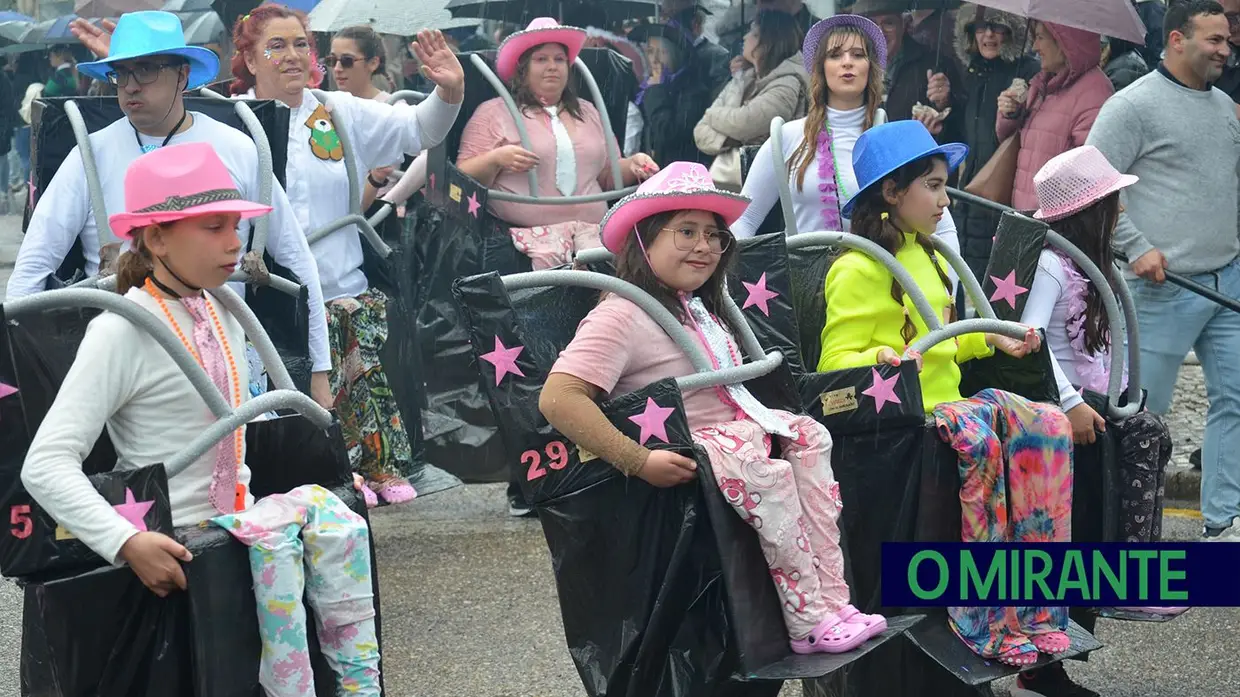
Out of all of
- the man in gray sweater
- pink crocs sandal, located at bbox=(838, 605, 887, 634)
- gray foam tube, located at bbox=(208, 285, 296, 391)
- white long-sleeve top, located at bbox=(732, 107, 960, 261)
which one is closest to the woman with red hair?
white long-sleeve top, located at bbox=(732, 107, 960, 261)

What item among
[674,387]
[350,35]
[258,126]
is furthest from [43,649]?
[350,35]

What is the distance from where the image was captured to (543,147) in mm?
7117

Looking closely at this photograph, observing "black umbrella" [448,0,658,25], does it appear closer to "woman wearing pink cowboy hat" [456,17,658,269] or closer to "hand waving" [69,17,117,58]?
"woman wearing pink cowboy hat" [456,17,658,269]

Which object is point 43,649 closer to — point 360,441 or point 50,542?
point 50,542

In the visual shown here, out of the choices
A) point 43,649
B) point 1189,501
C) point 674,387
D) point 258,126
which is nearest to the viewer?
point 43,649

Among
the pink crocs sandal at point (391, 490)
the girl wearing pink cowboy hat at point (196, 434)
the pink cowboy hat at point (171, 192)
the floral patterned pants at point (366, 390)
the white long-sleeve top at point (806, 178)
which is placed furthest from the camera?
the pink crocs sandal at point (391, 490)

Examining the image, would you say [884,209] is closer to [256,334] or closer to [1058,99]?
[256,334]

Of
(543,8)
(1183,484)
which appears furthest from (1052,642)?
(543,8)

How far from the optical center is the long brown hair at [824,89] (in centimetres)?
601

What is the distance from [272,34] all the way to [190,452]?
3.10 m

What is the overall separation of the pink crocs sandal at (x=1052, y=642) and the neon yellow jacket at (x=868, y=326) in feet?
2.23

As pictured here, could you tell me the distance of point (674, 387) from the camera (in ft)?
13.0

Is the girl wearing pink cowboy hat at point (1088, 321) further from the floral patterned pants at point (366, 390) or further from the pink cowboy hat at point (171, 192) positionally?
the floral patterned pants at point (366, 390)

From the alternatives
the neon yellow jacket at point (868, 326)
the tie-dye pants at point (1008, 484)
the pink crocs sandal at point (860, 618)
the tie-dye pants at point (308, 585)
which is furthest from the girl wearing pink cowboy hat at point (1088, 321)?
the tie-dye pants at point (308, 585)
